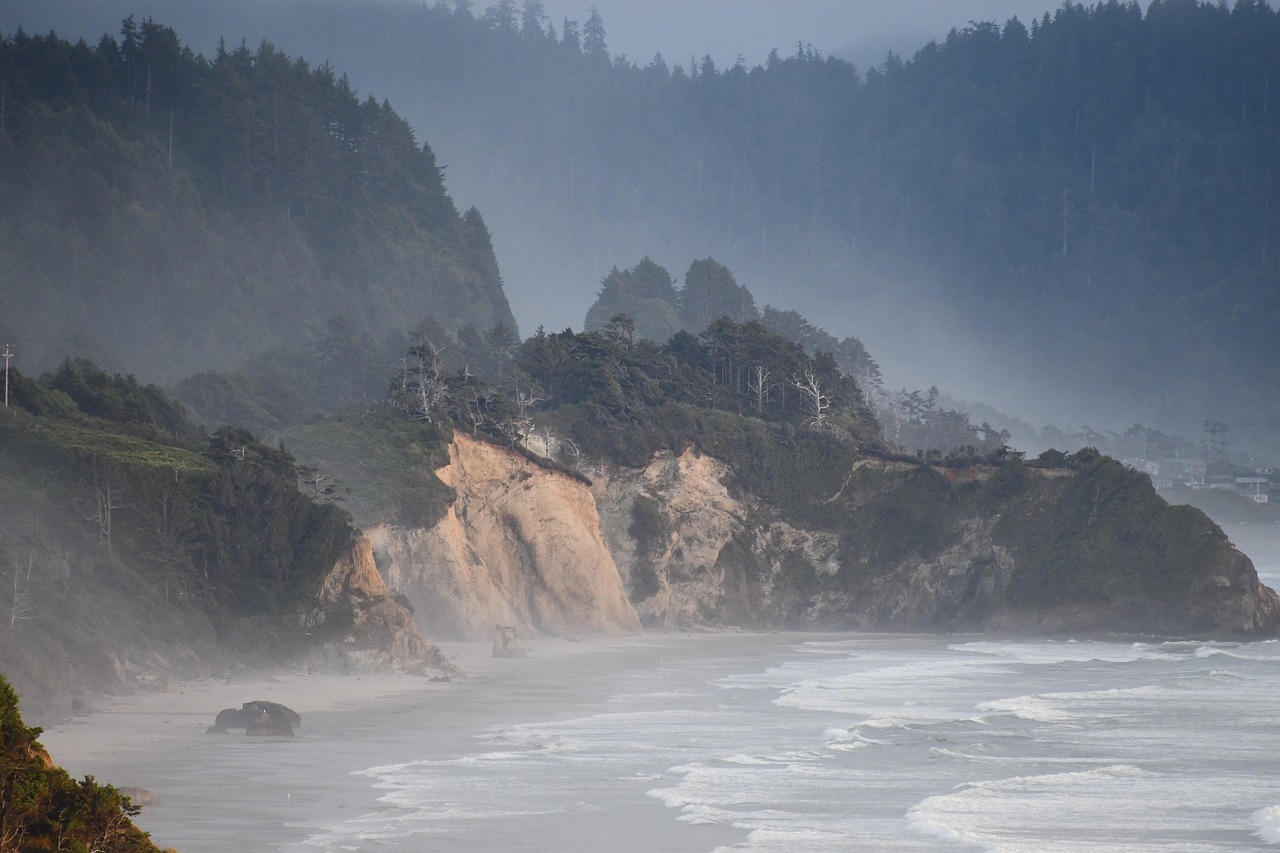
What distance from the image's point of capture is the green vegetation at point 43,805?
1243 cm

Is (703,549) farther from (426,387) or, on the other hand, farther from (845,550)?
(426,387)

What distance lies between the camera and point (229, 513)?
41.5 metres

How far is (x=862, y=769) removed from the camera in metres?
27.8

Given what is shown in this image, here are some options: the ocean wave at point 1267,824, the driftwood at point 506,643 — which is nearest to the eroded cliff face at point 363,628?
the driftwood at point 506,643

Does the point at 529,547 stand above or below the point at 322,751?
above

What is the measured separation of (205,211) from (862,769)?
104m

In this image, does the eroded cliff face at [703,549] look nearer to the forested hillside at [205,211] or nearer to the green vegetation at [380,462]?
the green vegetation at [380,462]

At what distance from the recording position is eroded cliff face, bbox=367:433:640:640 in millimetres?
52812

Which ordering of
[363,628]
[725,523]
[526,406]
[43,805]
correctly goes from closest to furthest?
[43,805] → [363,628] → [725,523] → [526,406]

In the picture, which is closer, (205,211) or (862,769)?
(862,769)

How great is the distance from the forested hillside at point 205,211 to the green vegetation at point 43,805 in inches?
→ 3524

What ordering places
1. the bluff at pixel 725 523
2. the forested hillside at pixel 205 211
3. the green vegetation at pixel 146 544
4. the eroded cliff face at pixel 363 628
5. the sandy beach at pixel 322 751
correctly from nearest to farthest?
the sandy beach at pixel 322 751, the green vegetation at pixel 146 544, the eroded cliff face at pixel 363 628, the bluff at pixel 725 523, the forested hillside at pixel 205 211

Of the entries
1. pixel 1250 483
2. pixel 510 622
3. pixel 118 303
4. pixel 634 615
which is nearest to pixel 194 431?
pixel 510 622

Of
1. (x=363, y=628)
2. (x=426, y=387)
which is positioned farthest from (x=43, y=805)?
(x=426, y=387)
